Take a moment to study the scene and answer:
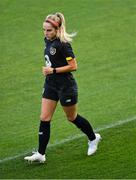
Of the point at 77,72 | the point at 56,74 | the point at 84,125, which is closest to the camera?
the point at 56,74

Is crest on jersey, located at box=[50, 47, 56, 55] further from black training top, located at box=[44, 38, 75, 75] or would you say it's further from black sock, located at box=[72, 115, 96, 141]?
black sock, located at box=[72, 115, 96, 141]

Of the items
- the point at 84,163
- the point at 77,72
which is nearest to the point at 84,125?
the point at 84,163

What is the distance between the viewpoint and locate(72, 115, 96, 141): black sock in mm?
10930

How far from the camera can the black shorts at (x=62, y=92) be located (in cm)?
1058

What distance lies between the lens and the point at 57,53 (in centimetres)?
1046

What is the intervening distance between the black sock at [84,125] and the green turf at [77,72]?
12.6 inches

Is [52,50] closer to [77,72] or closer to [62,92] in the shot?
[62,92]

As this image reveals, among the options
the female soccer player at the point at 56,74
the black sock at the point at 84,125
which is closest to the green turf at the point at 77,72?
the black sock at the point at 84,125

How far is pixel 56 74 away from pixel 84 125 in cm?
99

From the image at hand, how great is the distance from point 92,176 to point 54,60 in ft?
6.04

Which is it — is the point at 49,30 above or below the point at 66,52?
above

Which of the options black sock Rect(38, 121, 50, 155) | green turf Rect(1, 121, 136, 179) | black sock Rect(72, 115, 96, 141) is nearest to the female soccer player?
black sock Rect(38, 121, 50, 155)

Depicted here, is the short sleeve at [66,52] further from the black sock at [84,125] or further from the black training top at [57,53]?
the black sock at [84,125]

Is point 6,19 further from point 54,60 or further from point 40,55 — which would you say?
point 54,60
